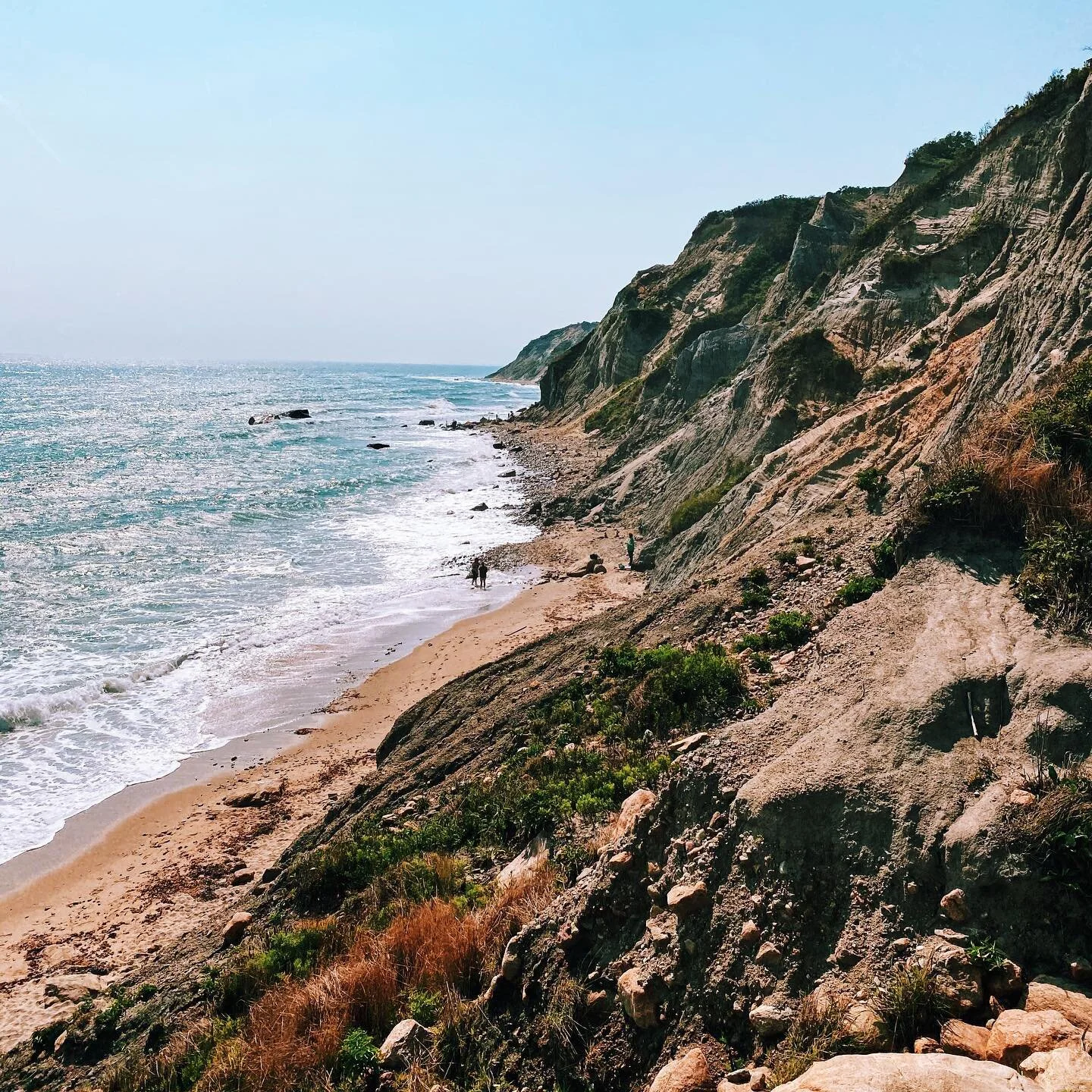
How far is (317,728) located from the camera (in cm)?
1655

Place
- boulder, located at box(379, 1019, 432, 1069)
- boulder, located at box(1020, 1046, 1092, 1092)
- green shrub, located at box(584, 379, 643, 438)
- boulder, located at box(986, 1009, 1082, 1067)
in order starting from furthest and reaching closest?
1. green shrub, located at box(584, 379, 643, 438)
2. boulder, located at box(379, 1019, 432, 1069)
3. boulder, located at box(986, 1009, 1082, 1067)
4. boulder, located at box(1020, 1046, 1092, 1092)

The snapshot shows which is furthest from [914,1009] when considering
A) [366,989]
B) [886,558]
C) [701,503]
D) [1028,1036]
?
[701,503]

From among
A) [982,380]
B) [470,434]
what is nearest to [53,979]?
[982,380]

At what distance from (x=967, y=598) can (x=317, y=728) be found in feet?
45.3

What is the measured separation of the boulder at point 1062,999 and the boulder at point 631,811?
9.90 feet

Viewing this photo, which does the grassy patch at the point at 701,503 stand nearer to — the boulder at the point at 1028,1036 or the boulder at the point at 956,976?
the boulder at the point at 956,976

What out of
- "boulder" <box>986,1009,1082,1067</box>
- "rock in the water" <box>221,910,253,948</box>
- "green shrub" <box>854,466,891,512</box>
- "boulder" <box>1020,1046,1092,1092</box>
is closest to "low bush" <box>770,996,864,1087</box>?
"boulder" <box>986,1009,1082,1067</box>

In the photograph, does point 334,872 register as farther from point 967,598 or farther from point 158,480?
point 158,480

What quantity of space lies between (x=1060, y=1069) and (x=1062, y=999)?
0.67 metres

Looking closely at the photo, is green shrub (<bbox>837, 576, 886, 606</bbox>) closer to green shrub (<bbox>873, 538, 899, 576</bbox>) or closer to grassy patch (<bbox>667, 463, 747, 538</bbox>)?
green shrub (<bbox>873, 538, 899, 576</bbox>)

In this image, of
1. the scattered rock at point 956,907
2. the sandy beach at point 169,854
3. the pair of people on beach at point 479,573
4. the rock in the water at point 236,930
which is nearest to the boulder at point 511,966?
the scattered rock at point 956,907

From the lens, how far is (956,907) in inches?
177

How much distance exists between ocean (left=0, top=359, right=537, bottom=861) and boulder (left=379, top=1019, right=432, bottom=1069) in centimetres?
1049

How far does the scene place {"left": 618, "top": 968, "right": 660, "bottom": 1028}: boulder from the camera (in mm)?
5102
